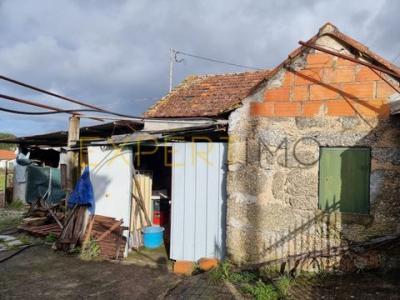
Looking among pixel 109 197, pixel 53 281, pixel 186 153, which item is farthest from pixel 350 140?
pixel 53 281

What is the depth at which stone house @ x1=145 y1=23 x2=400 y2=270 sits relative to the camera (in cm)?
568

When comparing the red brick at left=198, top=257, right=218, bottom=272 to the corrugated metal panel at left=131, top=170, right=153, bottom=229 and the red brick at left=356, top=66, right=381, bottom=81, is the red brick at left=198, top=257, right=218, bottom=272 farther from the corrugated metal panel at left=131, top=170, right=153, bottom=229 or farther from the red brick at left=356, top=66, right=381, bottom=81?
the red brick at left=356, top=66, right=381, bottom=81

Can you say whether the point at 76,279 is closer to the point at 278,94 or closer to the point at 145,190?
the point at 145,190

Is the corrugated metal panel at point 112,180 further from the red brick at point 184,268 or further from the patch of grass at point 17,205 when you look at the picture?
the patch of grass at point 17,205

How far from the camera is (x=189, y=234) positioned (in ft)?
23.7

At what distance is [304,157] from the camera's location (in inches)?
241

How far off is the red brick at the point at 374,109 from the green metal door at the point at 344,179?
1.98 ft

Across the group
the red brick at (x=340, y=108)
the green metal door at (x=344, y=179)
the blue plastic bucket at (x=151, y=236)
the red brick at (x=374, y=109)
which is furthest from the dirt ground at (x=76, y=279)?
the red brick at (x=374, y=109)

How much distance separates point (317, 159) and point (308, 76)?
149 cm

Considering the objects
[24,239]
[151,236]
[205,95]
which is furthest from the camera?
[205,95]

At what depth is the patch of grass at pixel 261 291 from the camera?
520cm

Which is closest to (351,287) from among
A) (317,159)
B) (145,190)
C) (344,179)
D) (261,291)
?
(261,291)

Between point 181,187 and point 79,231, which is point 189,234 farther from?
point 79,231

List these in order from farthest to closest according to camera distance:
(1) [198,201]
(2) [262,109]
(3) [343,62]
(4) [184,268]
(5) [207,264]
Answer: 1. (1) [198,201]
2. (4) [184,268]
3. (5) [207,264]
4. (2) [262,109]
5. (3) [343,62]
